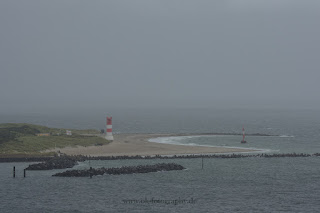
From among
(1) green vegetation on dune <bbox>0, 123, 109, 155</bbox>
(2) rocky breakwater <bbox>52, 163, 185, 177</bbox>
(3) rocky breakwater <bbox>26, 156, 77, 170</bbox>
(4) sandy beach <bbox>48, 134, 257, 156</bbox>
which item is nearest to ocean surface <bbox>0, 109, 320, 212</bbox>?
(2) rocky breakwater <bbox>52, 163, 185, 177</bbox>

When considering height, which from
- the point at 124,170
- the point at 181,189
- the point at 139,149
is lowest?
the point at 181,189

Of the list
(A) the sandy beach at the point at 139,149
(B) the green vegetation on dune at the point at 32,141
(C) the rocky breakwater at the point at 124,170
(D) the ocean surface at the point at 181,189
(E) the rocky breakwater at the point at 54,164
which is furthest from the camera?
(A) the sandy beach at the point at 139,149

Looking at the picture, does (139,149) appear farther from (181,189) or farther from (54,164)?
(181,189)

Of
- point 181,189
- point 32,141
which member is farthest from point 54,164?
point 181,189

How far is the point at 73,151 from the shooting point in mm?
74562

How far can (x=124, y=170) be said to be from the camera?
5884 cm

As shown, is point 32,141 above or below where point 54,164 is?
above

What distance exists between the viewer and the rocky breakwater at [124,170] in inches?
2234

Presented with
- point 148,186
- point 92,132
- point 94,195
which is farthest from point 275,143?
point 94,195

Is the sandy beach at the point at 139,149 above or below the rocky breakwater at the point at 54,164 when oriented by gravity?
above

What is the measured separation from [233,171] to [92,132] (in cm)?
4760

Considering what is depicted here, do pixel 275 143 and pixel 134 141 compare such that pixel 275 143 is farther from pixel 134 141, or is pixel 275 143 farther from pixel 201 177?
pixel 201 177

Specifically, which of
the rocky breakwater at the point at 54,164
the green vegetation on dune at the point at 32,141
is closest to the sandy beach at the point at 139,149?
the green vegetation on dune at the point at 32,141

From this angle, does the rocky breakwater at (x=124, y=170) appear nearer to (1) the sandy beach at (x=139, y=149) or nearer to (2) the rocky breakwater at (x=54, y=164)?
(2) the rocky breakwater at (x=54, y=164)
